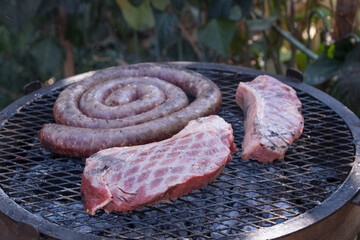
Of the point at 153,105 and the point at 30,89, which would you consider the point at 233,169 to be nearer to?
the point at 153,105

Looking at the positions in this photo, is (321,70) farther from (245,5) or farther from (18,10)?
(18,10)

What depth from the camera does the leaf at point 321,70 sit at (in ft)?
14.5

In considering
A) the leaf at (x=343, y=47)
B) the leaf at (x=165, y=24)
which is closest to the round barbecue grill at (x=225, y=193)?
the leaf at (x=343, y=47)

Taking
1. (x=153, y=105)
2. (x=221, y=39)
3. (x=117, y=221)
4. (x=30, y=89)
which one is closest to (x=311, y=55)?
(x=221, y=39)

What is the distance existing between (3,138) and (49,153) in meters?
0.34

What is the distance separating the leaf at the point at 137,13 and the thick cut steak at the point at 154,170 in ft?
9.59

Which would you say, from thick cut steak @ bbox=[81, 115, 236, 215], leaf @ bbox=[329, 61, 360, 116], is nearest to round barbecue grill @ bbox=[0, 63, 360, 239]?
thick cut steak @ bbox=[81, 115, 236, 215]

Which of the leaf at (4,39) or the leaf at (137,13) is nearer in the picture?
the leaf at (137,13)

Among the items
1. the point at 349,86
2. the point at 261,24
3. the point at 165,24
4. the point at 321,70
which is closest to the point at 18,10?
the point at 165,24

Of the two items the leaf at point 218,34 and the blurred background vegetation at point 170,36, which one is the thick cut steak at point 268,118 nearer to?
the blurred background vegetation at point 170,36

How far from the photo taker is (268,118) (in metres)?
2.62

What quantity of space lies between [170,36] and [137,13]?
93 centimetres

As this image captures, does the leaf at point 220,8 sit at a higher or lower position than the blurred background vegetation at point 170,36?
higher

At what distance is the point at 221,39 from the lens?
4797mm
